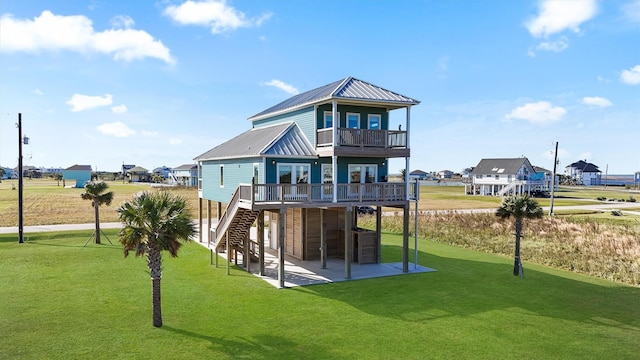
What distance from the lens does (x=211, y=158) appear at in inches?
1087

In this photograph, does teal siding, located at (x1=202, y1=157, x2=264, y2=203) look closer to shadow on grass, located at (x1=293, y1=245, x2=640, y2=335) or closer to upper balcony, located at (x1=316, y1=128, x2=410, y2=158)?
upper balcony, located at (x1=316, y1=128, x2=410, y2=158)

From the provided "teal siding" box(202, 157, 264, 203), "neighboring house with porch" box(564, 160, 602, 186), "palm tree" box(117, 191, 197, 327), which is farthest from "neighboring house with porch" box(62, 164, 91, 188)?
"neighboring house with porch" box(564, 160, 602, 186)

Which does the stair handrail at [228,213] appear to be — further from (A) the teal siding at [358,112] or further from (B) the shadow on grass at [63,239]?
(B) the shadow on grass at [63,239]

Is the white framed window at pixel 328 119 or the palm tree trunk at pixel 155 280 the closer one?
the palm tree trunk at pixel 155 280

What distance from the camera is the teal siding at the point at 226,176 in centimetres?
2269

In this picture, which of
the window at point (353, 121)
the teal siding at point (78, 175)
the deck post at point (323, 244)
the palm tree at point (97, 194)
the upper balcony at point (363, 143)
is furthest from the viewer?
the teal siding at point (78, 175)

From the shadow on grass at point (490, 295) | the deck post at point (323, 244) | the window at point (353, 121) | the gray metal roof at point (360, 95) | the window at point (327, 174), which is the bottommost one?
the shadow on grass at point (490, 295)

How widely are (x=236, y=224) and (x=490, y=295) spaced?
13179 millimetres

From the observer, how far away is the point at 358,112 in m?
22.8

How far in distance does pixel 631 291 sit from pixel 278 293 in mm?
16489

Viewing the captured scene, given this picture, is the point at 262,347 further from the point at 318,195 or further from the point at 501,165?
the point at 501,165

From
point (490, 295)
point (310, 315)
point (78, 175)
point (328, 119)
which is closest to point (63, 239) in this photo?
point (328, 119)

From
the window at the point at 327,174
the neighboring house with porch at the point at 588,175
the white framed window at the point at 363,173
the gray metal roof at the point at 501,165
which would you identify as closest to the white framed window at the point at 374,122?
the white framed window at the point at 363,173

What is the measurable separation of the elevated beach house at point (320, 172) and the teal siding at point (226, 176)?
0.06m
